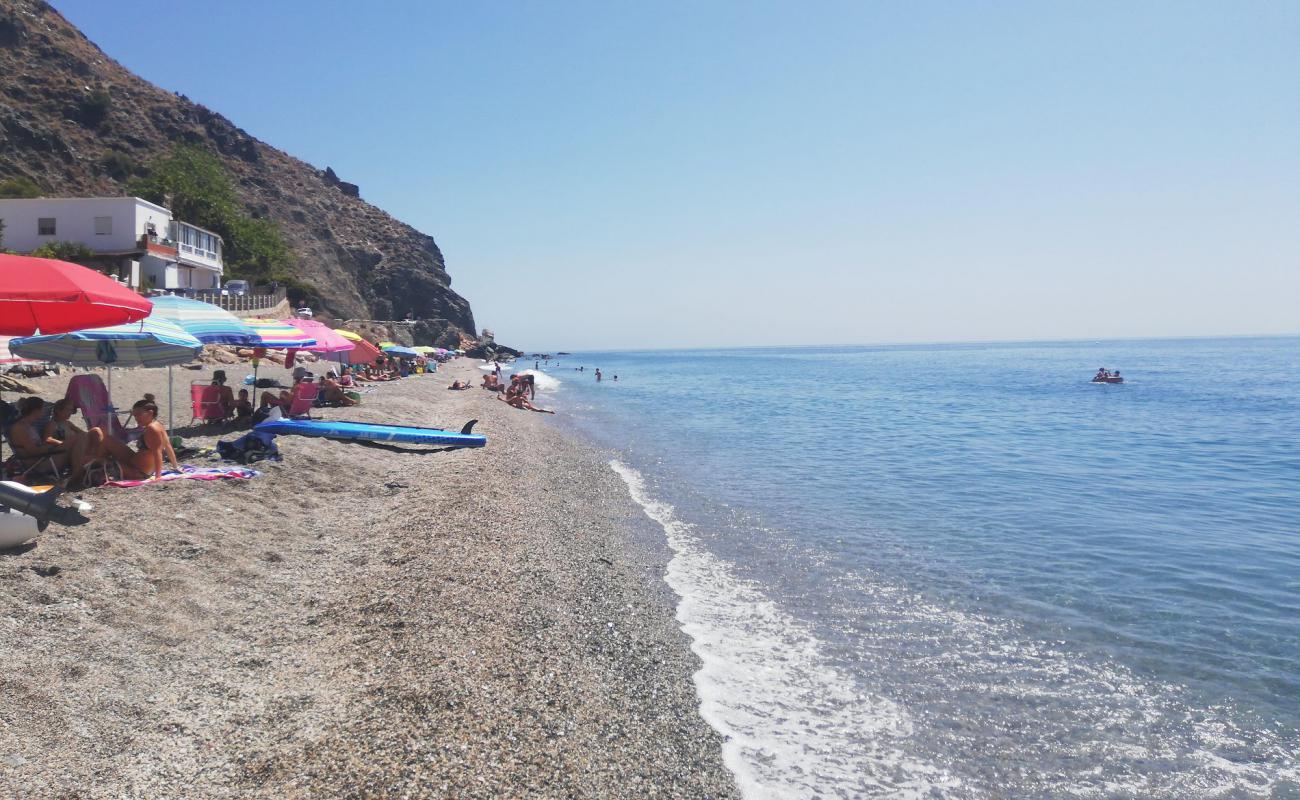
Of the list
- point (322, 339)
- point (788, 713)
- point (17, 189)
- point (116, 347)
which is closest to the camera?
point (788, 713)

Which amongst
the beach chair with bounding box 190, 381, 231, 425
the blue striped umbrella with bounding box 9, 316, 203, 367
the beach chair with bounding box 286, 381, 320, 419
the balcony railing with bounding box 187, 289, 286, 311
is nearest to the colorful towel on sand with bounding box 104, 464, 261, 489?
the blue striped umbrella with bounding box 9, 316, 203, 367

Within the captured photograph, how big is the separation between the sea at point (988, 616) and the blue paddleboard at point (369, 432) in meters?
4.03

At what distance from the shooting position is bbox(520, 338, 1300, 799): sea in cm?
561

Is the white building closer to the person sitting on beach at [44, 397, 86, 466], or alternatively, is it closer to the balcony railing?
the balcony railing

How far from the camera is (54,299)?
603 centimetres

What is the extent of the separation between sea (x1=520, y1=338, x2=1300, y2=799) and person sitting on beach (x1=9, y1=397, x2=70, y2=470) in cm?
727

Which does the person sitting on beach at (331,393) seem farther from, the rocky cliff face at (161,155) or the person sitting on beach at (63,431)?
the rocky cliff face at (161,155)

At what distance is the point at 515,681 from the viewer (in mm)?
5664

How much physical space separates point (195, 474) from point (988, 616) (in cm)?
986

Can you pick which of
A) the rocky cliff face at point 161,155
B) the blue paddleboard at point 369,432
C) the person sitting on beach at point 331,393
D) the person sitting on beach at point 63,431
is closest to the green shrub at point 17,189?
the rocky cliff face at point 161,155

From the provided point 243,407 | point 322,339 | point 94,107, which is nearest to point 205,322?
point 243,407

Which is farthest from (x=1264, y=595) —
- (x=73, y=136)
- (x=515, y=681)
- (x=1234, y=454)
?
(x=73, y=136)

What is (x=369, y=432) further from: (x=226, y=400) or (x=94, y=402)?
(x=94, y=402)

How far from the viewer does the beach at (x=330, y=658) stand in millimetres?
4359
